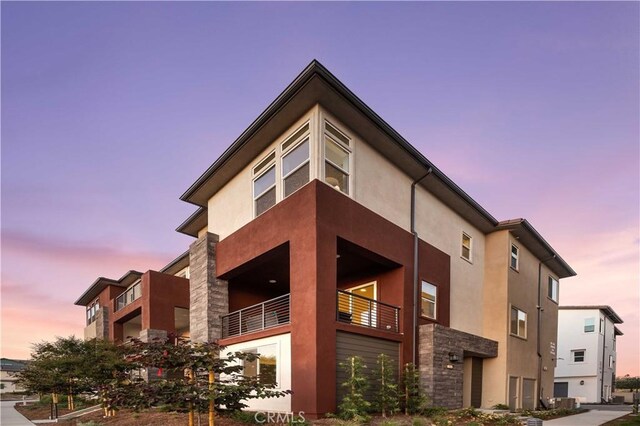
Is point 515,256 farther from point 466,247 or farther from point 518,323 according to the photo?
point 466,247

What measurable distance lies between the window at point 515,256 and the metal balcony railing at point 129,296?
18669 mm

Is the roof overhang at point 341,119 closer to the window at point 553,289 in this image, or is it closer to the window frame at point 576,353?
the window at point 553,289

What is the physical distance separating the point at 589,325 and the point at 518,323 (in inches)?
994

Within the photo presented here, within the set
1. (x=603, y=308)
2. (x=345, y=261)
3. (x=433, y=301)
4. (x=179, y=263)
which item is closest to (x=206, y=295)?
(x=345, y=261)

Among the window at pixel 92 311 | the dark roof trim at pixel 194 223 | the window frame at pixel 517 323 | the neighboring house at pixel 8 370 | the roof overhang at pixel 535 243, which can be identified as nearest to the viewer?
the window frame at pixel 517 323

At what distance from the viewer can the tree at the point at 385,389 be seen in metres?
12.2

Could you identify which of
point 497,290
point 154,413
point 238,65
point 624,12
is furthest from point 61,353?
point 624,12

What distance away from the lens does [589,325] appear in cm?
4000

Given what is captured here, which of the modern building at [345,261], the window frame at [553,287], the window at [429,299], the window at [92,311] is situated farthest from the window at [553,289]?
the window at [92,311]

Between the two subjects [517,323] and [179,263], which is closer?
[517,323]

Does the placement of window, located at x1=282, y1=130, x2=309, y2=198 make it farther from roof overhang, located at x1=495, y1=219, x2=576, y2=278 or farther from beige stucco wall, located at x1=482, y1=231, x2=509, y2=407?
beige stucco wall, located at x1=482, y1=231, x2=509, y2=407

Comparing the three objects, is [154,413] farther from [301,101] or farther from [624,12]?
[624,12]

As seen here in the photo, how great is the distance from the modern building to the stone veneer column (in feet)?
0.18

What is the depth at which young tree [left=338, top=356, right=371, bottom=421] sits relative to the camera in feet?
34.6
